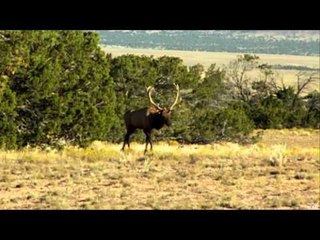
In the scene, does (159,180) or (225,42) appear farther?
(225,42)

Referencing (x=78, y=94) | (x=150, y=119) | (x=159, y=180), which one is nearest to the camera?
(x=159, y=180)

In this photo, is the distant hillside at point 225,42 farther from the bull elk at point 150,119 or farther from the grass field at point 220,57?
the bull elk at point 150,119

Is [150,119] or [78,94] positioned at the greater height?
[78,94]

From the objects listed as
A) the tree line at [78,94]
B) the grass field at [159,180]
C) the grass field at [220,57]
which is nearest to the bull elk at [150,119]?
the grass field at [159,180]

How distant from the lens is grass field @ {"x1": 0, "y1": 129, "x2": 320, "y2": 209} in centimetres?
896

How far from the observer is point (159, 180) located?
11039 mm

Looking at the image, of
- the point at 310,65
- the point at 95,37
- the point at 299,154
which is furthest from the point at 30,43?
the point at 310,65

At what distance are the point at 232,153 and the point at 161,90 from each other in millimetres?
9755

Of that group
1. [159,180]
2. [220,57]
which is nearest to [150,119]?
[159,180]

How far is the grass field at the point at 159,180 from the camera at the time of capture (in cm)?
896

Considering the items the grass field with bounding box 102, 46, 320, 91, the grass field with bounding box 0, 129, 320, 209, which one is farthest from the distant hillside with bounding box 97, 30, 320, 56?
the grass field with bounding box 0, 129, 320, 209

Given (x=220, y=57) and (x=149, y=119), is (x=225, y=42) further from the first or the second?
(x=149, y=119)
